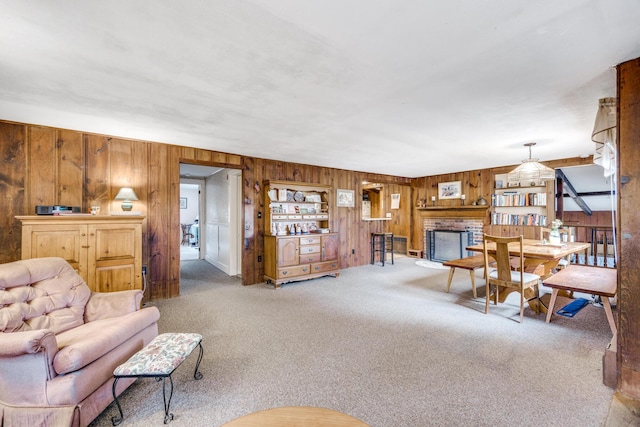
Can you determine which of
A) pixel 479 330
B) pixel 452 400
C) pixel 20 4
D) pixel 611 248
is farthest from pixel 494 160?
pixel 20 4

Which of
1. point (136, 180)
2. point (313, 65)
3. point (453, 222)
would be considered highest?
point (313, 65)

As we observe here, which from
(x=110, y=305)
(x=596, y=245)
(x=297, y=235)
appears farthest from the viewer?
(x=596, y=245)

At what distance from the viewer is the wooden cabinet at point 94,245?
8.87 feet

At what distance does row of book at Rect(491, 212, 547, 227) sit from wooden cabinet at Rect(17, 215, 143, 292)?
689cm

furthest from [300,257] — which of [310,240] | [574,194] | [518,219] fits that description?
[574,194]

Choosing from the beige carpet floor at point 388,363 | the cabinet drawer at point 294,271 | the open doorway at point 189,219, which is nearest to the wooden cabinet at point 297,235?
the cabinet drawer at point 294,271

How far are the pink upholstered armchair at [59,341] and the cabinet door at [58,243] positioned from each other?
2.48 ft

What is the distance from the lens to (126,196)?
352cm

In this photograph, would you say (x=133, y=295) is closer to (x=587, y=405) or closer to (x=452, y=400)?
(x=452, y=400)

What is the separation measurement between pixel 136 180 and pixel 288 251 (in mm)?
2552

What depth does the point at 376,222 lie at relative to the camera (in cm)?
734

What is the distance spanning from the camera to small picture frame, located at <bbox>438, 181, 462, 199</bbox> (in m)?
6.86

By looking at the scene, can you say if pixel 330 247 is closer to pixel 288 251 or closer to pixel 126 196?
pixel 288 251

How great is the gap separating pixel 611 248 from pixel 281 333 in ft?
27.5
